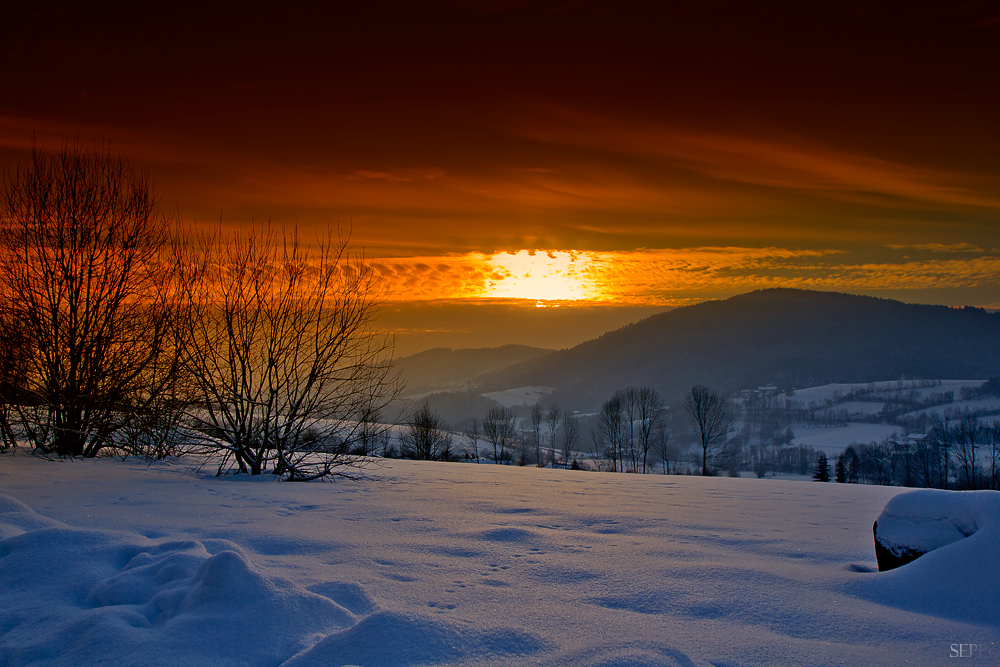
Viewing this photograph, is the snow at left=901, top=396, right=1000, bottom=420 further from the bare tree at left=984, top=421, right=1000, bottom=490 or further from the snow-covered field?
the snow-covered field

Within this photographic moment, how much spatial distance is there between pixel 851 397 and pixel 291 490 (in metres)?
192

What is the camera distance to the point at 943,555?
350cm

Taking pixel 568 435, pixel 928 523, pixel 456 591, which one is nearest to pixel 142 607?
pixel 456 591

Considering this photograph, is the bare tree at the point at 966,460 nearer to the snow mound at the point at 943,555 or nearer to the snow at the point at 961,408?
the snow at the point at 961,408

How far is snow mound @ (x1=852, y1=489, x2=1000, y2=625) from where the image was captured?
3146 mm

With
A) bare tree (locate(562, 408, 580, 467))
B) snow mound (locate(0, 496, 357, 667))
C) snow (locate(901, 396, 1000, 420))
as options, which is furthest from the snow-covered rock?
snow (locate(901, 396, 1000, 420))

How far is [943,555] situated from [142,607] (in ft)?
15.9

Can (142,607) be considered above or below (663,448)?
above

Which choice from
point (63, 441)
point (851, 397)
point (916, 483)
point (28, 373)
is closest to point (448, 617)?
point (63, 441)

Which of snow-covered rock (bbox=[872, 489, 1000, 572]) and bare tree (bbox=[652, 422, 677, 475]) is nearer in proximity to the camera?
snow-covered rock (bbox=[872, 489, 1000, 572])

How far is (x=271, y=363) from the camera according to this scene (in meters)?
9.16

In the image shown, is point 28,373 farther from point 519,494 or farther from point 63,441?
point 519,494

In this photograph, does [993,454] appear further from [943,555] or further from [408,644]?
[408,644]

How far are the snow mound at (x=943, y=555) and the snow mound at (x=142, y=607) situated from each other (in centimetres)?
342
